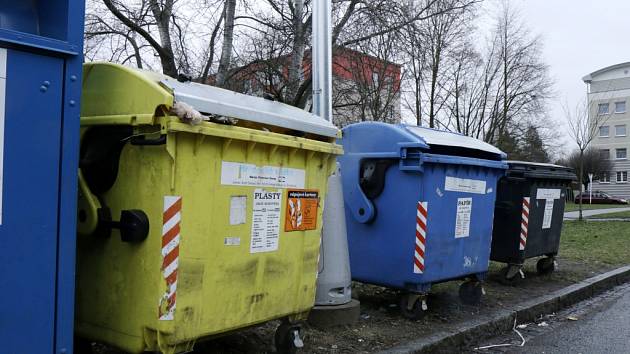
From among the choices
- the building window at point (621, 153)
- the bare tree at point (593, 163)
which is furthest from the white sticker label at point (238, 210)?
the building window at point (621, 153)

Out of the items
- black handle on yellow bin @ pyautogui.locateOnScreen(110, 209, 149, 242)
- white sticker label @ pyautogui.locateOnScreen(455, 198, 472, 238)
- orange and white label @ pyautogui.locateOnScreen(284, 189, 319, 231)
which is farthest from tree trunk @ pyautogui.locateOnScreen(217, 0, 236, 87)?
black handle on yellow bin @ pyautogui.locateOnScreen(110, 209, 149, 242)

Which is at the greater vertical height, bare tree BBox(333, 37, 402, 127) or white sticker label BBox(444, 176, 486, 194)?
bare tree BBox(333, 37, 402, 127)

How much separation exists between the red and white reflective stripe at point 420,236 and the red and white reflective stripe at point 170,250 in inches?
112

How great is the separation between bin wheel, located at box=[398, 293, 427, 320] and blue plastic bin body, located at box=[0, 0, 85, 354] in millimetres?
3416

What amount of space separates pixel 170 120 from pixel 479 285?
4433 mm

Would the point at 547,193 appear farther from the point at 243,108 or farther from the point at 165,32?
the point at 165,32

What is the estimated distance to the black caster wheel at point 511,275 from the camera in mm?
7260

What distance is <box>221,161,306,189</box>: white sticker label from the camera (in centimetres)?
317

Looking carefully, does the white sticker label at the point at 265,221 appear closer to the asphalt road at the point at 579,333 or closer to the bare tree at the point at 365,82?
the asphalt road at the point at 579,333

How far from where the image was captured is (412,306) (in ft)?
17.5

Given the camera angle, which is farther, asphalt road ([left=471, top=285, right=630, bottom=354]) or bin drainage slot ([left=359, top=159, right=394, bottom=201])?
bin drainage slot ([left=359, top=159, right=394, bottom=201])

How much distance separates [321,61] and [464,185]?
1946 millimetres

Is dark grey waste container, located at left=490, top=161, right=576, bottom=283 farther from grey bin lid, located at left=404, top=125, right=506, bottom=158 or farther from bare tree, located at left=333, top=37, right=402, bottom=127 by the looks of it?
bare tree, located at left=333, top=37, right=402, bottom=127

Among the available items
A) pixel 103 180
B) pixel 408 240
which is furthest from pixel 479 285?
pixel 103 180
